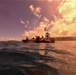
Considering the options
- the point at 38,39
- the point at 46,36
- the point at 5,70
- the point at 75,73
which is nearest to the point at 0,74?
the point at 5,70

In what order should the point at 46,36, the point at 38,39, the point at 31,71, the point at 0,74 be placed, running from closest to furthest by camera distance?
the point at 0,74 < the point at 31,71 < the point at 38,39 < the point at 46,36

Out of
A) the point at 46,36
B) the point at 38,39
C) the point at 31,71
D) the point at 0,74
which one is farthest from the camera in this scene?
the point at 46,36

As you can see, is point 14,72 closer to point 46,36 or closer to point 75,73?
point 75,73

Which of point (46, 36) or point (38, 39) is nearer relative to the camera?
point (38, 39)

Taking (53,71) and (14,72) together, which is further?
(53,71)

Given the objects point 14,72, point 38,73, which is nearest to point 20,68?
point 14,72

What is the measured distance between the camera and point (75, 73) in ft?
39.8

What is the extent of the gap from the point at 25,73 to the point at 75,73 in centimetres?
485

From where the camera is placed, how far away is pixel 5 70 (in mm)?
12352

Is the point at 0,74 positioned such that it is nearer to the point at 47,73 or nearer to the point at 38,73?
the point at 38,73

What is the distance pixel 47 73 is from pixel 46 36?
128093 mm

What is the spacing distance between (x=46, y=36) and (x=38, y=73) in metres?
128

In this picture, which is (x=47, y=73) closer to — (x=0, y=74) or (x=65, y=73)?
(x=65, y=73)

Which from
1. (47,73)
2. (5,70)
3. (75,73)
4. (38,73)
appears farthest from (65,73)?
(5,70)
